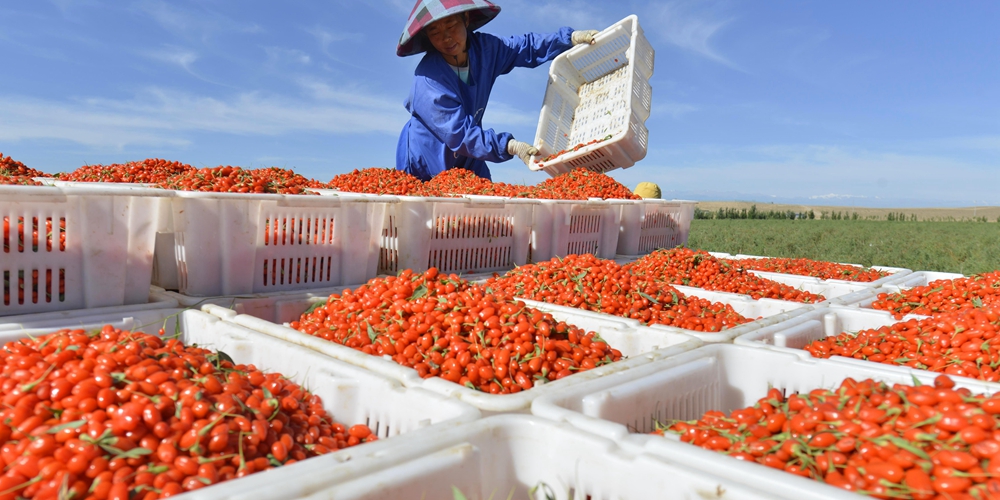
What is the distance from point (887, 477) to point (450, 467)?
75cm

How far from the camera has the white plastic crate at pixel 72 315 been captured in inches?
82.4

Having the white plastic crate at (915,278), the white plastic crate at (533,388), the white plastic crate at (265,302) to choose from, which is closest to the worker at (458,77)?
the white plastic crate at (915,278)

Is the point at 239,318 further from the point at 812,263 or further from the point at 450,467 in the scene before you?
the point at 812,263

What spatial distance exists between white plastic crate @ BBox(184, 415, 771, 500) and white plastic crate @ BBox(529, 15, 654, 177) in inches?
174

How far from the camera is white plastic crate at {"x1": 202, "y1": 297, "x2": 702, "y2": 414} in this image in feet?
4.62

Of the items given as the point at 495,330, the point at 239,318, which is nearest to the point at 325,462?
the point at 495,330

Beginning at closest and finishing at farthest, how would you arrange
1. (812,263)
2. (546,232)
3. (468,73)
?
(546,232) → (812,263) → (468,73)

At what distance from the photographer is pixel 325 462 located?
1.06 meters

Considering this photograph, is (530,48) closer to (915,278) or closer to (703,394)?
(915,278)

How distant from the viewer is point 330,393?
1642 mm

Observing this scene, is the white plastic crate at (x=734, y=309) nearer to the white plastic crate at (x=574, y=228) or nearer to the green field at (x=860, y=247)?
the white plastic crate at (x=574, y=228)

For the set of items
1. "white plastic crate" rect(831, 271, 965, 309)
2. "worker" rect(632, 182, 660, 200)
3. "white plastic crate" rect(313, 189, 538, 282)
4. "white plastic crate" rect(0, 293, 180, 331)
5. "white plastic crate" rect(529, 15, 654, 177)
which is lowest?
"white plastic crate" rect(0, 293, 180, 331)

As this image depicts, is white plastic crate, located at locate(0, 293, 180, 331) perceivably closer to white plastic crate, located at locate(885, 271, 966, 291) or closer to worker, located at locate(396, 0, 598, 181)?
white plastic crate, located at locate(885, 271, 966, 291)

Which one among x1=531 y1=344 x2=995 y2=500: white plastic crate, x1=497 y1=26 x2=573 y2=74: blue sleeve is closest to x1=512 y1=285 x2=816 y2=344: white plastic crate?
x1=531 y1=344 x2=995 y2=500: white plastic crate
